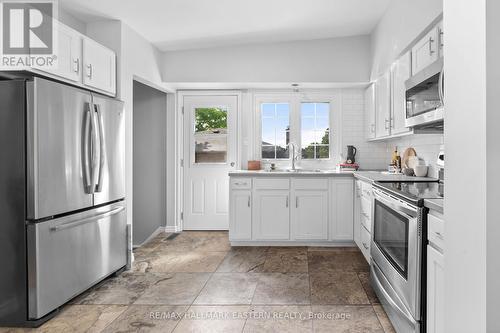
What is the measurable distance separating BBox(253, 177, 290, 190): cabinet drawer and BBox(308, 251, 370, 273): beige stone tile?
84cm

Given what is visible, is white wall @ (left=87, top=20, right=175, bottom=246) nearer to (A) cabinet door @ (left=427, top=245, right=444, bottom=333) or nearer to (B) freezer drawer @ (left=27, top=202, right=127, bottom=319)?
(B) freezer drawer @ (left=27, top=202, right=127, bottom=319)

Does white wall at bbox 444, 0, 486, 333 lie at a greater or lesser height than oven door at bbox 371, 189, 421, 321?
greater

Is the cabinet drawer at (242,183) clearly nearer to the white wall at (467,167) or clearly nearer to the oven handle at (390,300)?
the oven handle at (390,300)

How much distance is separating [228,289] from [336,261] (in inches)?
52.7

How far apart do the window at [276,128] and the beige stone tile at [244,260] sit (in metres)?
1.49

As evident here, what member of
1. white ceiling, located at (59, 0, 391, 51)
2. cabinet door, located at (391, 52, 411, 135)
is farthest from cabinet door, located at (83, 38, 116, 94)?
cabinet door, located at (391, 52, 411, 135)

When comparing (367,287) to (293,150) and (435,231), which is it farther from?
(293,150)

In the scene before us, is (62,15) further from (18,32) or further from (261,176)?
(261,176)

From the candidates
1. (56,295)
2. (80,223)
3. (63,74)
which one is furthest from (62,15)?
(56,295)

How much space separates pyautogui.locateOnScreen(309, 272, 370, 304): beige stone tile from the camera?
2.74m

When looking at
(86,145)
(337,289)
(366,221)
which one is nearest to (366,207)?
(366,221)

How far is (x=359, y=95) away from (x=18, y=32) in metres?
3.99

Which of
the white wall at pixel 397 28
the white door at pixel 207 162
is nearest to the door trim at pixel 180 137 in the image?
the white door at pixel 207 162

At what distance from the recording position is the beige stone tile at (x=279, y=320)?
2.29 metres
